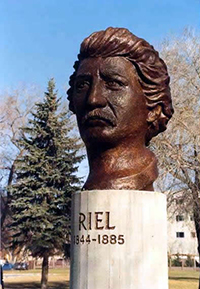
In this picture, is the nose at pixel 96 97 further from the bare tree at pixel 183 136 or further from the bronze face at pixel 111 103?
the bare tree at pixel 183 136

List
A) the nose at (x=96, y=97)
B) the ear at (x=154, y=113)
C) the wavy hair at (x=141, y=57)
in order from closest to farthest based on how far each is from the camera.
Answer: the nose at (x=96, y=97)
the wavy hair at (x=141, y=57)
the ear at (x=154, y=113)

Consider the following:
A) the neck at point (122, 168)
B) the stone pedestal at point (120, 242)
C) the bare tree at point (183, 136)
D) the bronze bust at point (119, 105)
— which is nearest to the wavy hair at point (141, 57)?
the bronze bust at point (119, 105)

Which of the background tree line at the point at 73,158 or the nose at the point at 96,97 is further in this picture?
the background tree line at the point at 73,158

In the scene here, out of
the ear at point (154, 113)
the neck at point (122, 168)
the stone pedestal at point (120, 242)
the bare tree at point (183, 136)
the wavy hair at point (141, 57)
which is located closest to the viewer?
the stone pedestal at point (120, 242)

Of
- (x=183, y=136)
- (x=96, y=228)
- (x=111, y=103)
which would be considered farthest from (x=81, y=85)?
(x=183, y=136)

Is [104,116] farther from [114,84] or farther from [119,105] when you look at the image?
[114,84]

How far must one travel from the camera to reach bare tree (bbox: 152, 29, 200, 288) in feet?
53.8

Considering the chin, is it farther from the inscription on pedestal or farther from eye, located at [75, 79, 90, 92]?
the inscription on pedestal

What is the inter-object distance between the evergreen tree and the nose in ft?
40.0

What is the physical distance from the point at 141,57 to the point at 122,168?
4.72 ft

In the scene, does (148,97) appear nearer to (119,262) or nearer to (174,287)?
(119,262)

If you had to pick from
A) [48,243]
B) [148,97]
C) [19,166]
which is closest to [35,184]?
[19,166]

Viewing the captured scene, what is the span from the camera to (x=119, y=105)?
552 cm

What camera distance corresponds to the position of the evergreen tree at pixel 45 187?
1728cm
